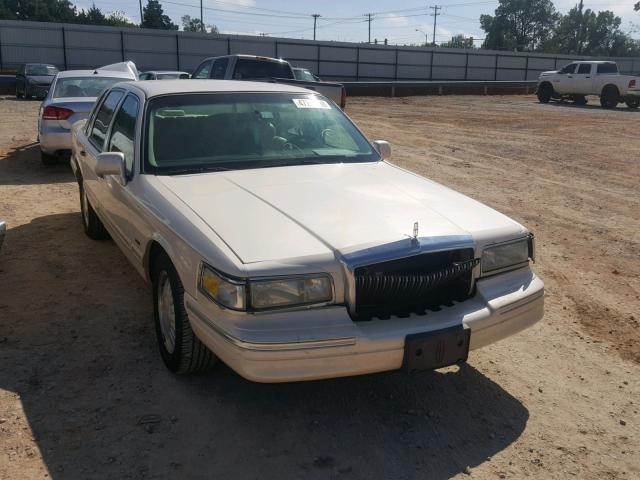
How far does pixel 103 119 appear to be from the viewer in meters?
5.54

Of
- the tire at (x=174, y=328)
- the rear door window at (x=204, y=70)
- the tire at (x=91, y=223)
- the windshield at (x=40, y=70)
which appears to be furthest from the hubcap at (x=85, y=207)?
the windshield at (x=40, y=70)

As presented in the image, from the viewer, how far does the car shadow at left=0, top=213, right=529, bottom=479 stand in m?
2.95

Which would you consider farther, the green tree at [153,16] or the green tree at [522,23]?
the green tree at [522,23]

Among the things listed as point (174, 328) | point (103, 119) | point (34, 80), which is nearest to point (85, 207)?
point (103, 119)

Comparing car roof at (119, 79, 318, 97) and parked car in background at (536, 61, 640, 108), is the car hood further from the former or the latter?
parked car in background at (536, 61, 640, 108)

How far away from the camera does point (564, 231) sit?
23.2 feet

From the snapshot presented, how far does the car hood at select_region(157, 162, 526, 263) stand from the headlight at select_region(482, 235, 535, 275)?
0.07 metres

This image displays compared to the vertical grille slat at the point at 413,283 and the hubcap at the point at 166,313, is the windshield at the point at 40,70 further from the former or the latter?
the vertical grille slat at the point at 413,283

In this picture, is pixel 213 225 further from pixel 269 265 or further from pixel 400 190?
pixel 400 190

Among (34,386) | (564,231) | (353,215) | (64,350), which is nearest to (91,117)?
(64,350)

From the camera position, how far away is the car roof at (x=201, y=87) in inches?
181

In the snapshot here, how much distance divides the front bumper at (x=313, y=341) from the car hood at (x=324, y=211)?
322 millimetres

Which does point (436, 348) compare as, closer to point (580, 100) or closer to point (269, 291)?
point (269, 291)

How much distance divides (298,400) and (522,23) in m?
111
